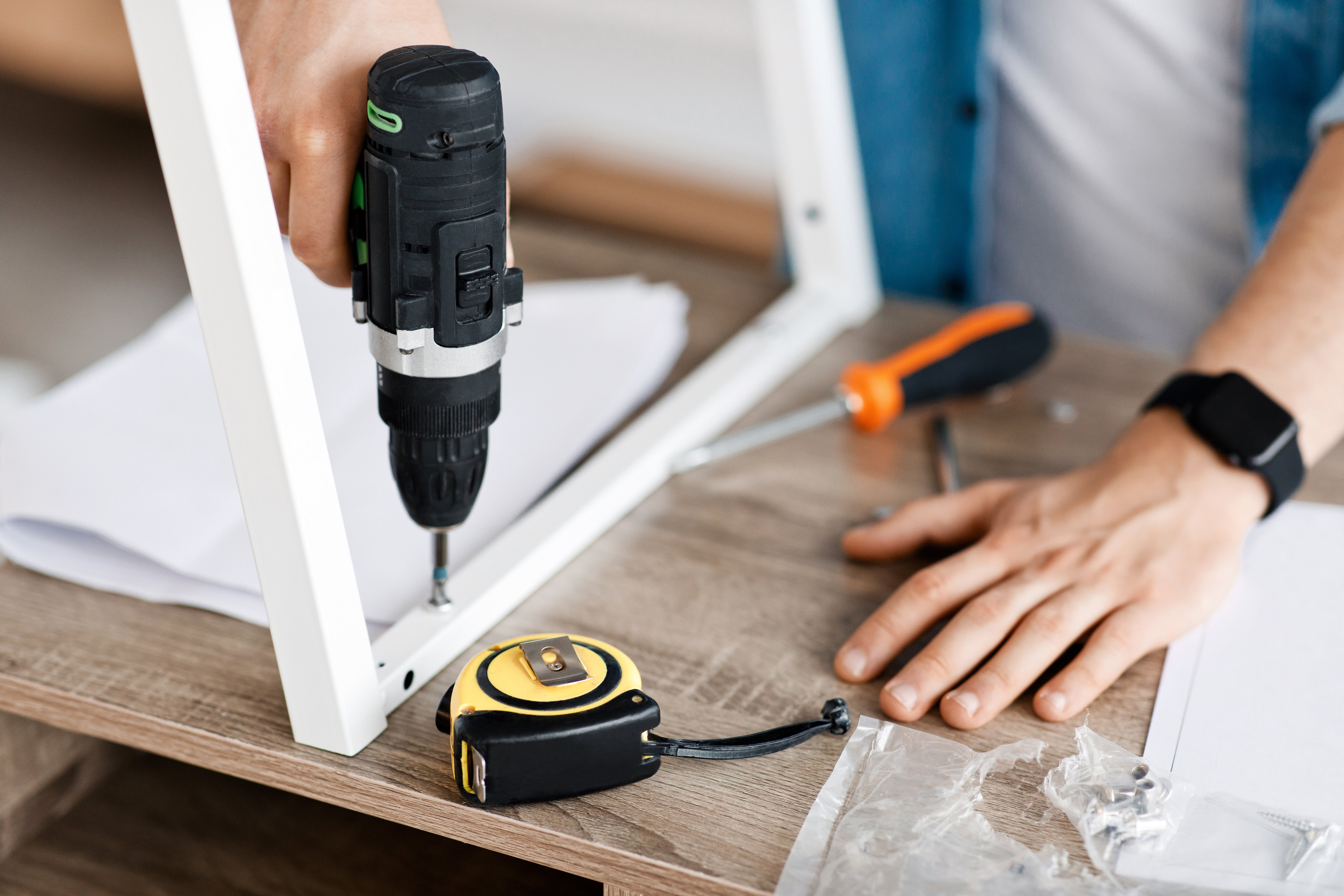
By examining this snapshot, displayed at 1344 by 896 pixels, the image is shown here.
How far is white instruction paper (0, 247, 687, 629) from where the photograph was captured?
61 cm

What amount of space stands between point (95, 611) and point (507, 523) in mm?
221

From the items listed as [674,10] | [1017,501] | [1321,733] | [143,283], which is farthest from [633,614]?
[143,283]

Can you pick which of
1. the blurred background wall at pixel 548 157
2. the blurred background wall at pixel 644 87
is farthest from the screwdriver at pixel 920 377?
the blurred background wall at pixel 644 87

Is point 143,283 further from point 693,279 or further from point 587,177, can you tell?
point 693,279

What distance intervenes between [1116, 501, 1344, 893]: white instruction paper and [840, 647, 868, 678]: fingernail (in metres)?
0.13

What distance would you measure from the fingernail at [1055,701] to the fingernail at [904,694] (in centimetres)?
6

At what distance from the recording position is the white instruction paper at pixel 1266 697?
479 mm

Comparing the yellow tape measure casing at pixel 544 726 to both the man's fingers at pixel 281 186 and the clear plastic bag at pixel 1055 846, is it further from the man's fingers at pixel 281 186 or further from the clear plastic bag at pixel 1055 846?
the man's fingers at pixel 281 186

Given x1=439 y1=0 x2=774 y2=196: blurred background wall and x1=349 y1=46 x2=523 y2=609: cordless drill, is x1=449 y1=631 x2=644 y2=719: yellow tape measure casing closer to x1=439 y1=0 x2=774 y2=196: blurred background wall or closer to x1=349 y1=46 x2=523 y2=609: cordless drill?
x1=349 y1=46 x2=523 y2=609: cordless drill

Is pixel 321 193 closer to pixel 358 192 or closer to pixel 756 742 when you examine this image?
pixel 358 192

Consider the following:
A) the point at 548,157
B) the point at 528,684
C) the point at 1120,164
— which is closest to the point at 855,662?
the point at 528,684

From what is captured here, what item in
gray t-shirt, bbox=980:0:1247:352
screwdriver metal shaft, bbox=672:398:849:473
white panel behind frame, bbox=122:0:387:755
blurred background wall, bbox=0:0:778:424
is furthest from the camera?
blurred background wall, bbox=0:0:778:424

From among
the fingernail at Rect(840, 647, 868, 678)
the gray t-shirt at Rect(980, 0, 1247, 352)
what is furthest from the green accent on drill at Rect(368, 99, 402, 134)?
the gray t-shirt at Rect(980, 0, 1247, 352)

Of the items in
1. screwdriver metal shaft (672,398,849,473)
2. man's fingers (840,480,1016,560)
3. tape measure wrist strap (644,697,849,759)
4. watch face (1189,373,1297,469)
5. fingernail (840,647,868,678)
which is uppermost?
watch face (1189,373,1297,469)
